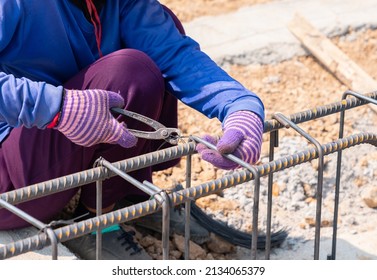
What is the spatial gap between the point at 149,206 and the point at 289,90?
2237 mm

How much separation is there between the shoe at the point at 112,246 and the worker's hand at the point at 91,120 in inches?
17.8

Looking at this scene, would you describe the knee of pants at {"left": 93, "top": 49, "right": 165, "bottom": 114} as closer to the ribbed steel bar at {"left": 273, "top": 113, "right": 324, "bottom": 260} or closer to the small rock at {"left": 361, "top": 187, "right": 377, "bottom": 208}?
the ribbed steel bar at {"left": 273, "top": 113, "right": 324, "bottom": 260}

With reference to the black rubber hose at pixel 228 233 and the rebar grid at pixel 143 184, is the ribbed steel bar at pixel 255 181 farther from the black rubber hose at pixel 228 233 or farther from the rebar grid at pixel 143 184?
the black rubber hose at pixel 228 233

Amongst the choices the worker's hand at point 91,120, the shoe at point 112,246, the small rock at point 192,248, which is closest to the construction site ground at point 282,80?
the small rock at point 192,248

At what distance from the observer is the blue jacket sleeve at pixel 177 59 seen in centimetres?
278

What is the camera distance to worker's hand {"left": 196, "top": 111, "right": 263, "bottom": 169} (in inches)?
95.4

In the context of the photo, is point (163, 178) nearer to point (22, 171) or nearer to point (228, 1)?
point (22, 171)

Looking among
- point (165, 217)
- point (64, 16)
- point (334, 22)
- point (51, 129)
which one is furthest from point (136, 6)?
point (334, 22)

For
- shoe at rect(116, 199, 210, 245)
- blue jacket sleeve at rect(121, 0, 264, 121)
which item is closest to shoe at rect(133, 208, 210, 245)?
shoe at rect(116, 199, 210, 245)

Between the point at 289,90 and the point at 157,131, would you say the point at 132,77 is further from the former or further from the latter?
the point at 289,90

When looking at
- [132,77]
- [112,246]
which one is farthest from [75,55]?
[112,246]

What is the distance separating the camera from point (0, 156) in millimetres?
2736

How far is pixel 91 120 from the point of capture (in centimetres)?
248
